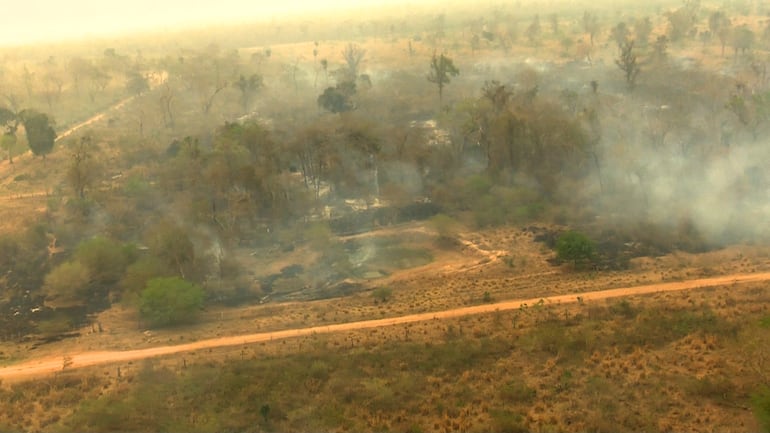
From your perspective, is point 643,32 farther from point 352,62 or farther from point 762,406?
point 762,406

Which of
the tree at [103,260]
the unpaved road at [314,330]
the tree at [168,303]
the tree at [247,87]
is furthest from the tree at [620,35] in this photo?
the tree at [168,303]

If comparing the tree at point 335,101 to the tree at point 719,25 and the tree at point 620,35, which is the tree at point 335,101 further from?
the tree at point 719,25

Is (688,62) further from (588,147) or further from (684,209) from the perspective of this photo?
(684,209)

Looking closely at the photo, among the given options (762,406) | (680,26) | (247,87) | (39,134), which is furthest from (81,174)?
(680,26)

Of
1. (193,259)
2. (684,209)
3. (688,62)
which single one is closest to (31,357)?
(193,259)

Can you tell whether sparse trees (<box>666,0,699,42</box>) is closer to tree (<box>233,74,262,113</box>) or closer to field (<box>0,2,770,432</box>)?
field (<box>0,2,770,432</box>)

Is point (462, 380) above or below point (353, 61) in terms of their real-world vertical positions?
below

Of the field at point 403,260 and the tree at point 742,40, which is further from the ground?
the tree at point 742,40
